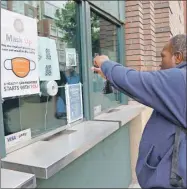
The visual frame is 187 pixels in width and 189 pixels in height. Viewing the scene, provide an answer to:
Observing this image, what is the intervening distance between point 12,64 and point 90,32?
53.5 inches

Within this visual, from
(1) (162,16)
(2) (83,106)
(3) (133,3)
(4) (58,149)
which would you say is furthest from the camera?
(1) (162,16)

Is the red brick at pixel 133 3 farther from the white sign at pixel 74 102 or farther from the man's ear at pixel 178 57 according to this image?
the man's ear at pixel 178 57

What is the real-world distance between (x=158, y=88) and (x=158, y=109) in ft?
0.37

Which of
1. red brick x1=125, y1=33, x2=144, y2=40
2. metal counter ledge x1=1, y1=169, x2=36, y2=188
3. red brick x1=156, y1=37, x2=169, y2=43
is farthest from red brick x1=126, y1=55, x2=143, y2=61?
metal counter ledge x1=1, y1=169, x2=36, y2=188

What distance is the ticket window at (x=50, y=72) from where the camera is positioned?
2.39 m

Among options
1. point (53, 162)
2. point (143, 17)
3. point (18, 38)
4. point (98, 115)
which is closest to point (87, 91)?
point (98, 115)

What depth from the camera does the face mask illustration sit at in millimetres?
2150

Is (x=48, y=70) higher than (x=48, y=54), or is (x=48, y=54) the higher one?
(x=48, y=54)

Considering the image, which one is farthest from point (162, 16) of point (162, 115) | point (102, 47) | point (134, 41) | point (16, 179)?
point (16, 179)

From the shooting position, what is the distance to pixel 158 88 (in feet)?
5.05

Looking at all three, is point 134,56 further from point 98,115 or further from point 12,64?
point 12,64

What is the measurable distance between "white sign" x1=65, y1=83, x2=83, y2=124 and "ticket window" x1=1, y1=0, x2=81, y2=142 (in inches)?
1.6

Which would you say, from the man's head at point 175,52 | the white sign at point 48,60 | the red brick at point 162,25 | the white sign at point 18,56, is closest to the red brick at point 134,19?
the red brick at point 162,25

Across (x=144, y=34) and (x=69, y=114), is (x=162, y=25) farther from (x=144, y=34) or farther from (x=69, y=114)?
(x=69, y=114)
